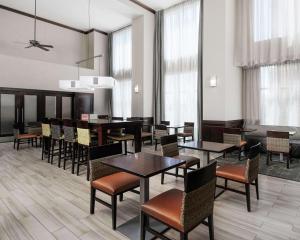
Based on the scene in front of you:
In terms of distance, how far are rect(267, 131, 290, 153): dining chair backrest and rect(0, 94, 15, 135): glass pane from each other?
7.64 m

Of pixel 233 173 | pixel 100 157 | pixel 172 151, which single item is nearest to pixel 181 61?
pixel 172 151

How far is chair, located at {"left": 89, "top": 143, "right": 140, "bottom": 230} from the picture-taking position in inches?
88.4

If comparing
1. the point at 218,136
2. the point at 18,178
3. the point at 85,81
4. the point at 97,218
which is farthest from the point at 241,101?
the point at 18,178

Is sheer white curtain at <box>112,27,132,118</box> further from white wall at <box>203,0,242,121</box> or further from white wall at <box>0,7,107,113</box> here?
white wall at <box>203,0,242,121</box>

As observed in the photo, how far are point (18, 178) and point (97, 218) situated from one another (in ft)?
7.49

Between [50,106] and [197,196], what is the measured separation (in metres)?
7.50

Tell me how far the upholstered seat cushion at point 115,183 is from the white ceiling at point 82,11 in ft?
20.8

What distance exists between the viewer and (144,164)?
217 centimetres

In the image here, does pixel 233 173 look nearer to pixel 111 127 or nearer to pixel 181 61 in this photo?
pixel 111 127

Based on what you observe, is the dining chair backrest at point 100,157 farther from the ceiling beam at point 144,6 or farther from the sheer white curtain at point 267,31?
the ceiling beam at point 144,6

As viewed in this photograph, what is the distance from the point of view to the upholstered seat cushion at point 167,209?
166cm

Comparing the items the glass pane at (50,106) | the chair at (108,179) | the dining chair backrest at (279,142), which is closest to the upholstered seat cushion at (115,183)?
the chair at (108,179)

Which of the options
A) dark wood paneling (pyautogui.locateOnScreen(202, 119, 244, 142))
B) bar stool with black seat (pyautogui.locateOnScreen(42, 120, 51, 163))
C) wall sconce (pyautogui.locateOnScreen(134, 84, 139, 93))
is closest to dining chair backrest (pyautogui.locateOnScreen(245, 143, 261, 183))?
dark wood paneling (pyautogui.locateOnScreen(202, 119, 244, 142))

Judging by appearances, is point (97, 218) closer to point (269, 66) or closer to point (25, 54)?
point (269, 66)
